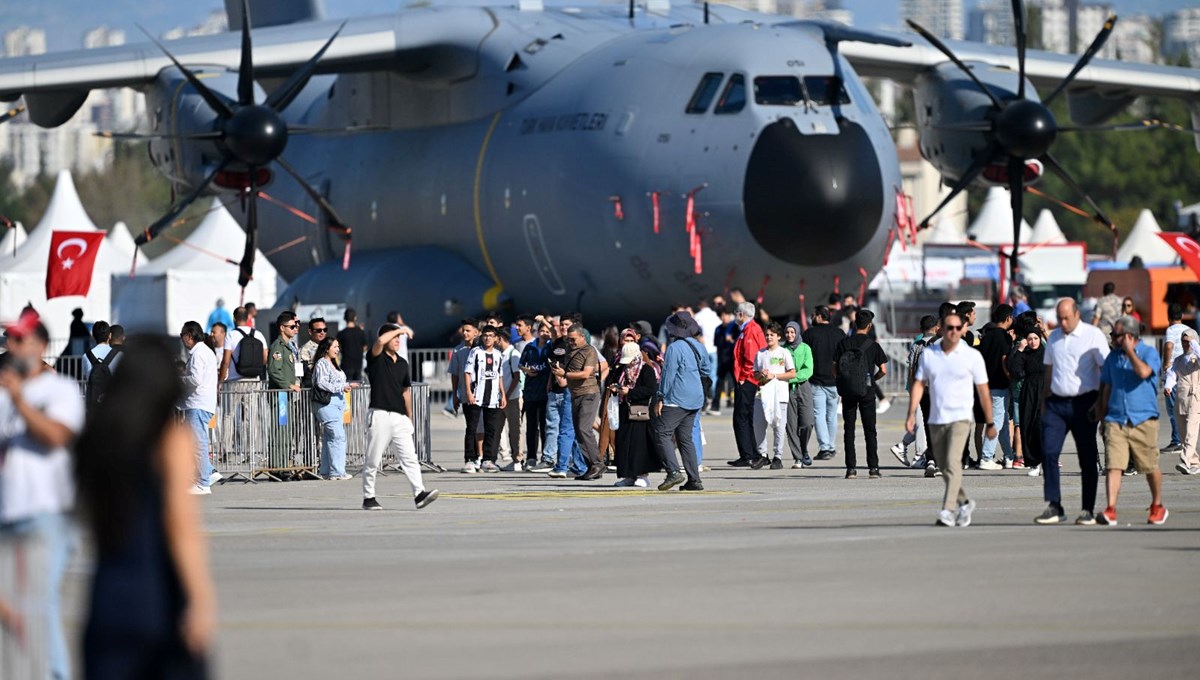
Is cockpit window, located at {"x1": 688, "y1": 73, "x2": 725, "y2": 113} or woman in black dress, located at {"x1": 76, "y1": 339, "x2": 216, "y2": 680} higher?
cockpit window, located at {"x1": 688, "y1": 73, "x2": 725, "y2": 113}

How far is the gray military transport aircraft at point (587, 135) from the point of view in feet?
79.5

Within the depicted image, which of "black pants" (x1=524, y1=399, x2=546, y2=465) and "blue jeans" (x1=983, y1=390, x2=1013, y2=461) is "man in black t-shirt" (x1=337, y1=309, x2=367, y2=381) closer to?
"black pants" (x1=524, y1=399, x2=546, y2=465)

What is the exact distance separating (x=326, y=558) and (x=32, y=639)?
5079mm

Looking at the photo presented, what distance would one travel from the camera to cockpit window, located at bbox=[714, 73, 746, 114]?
24.2 meters

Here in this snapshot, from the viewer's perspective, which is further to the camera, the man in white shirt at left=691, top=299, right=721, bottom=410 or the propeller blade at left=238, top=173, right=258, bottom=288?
the man in white shirt at left=691, top=299, right=721, bottom=410

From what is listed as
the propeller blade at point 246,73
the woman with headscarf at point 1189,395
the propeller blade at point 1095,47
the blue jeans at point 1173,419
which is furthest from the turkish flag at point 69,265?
the woman with headscarf at point 1189,395

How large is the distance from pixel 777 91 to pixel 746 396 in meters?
6.18

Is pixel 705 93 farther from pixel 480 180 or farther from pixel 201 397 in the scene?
pixel 201 397

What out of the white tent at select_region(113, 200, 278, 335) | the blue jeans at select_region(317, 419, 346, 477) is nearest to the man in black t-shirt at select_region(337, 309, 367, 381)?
the blue jeans at select_region(317, 419, 346, 477)

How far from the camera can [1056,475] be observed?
44.1 ft

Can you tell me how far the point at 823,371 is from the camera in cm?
1972

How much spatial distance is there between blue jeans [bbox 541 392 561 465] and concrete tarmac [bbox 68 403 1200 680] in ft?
11.3

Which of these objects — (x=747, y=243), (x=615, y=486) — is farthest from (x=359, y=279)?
(x=615, y=486)

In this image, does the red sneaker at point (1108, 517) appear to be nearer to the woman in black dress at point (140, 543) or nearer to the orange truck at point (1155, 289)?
the woman in black dress at point (140, 543)
